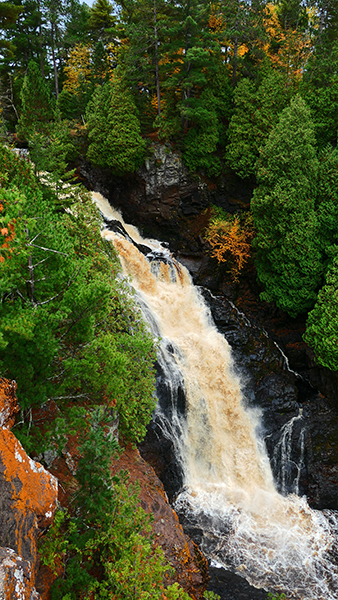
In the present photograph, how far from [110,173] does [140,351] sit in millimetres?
14824

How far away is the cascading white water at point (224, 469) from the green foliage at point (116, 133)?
215 inches

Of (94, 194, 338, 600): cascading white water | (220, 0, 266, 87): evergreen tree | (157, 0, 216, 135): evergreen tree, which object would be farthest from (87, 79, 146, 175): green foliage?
(220, 0, 266, 87): evergreen tree

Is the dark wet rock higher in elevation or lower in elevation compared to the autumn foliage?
lower

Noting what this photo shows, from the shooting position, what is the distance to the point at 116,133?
19.5 m

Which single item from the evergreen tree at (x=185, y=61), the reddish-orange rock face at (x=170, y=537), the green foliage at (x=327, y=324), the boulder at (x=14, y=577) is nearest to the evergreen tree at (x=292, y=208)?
the green foliage at (x=327, y=324)

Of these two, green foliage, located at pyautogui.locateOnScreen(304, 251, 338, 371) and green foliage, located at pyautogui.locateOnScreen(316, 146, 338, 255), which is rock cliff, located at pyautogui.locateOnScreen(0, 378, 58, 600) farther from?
green foliage, located at pyautogui.locateOnScreen(316, 146, 338, 255)

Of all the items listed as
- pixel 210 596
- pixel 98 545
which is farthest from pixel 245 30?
pixel 210 596

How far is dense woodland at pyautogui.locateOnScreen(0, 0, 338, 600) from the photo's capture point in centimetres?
598

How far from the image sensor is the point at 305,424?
14.5 m

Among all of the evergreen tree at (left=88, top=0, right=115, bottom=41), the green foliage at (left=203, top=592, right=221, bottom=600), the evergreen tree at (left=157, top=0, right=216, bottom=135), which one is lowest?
the green foliage at (left=203, top=592, right=221, bottom=600)

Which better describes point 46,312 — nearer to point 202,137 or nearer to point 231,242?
point 231,242

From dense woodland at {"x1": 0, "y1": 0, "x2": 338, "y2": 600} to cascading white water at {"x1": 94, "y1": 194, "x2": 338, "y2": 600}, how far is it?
9.76 ft

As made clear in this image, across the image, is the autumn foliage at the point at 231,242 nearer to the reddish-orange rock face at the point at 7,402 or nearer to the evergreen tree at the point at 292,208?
the evergreen tree at the point at 292,208

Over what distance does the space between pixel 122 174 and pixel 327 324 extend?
1393cm
